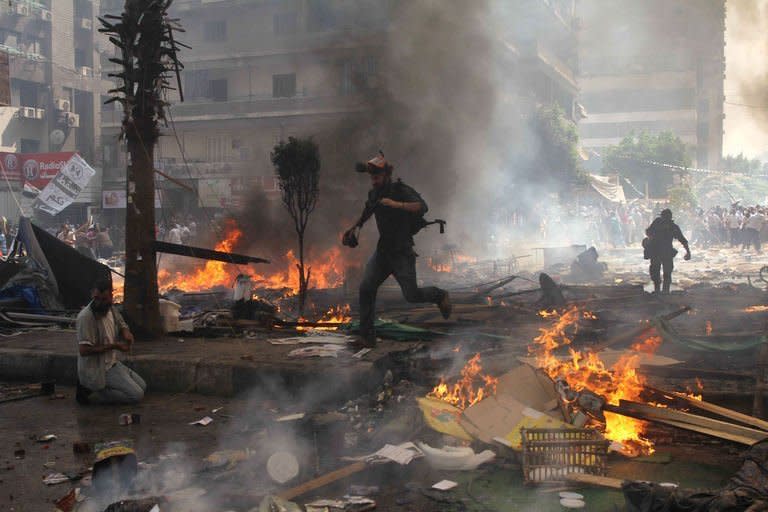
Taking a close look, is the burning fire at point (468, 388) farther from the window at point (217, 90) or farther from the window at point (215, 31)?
the window at point (215, 31)

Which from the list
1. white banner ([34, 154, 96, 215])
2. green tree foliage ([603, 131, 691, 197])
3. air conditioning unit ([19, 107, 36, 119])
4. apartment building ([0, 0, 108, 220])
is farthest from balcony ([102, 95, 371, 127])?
green tree foliage ([603, 131, 691, 197])

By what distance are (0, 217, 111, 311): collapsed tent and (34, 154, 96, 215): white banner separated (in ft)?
21.5

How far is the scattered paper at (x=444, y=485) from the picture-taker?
4.09m

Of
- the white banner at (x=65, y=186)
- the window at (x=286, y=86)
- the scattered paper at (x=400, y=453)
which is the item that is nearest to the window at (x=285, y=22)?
the window at (x=286, y=86)

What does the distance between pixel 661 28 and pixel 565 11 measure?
21377mm

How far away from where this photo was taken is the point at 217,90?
127 ft

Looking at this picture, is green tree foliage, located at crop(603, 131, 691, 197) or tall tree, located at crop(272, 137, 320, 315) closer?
tall tree, located at crop(272, 137, 320, 315)

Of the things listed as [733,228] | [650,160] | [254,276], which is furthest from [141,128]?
[650,160]

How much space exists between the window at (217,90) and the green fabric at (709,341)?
114 feet

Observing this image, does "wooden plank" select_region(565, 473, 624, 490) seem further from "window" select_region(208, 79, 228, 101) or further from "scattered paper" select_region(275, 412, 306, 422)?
"window" select_region(208, 79, 228, 101)

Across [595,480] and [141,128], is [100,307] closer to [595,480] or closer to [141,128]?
[141,128]

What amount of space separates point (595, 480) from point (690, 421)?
1142 millimetres

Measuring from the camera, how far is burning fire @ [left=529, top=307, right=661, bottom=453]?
502cm

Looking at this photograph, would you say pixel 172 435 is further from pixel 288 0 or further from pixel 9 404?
pixel 288 0
